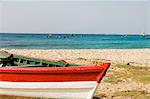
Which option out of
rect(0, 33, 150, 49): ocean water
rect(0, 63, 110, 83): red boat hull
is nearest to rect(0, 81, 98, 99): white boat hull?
rect(0, 63, 110, 83): red boat hull

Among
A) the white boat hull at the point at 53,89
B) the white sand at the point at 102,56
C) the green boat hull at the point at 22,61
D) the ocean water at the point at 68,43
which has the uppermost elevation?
the green boat hull at the point at 22,61

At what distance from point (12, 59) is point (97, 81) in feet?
15.5

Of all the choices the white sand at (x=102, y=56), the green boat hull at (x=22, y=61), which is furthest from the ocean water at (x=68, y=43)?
the green boat hull at (x=22, y=61)

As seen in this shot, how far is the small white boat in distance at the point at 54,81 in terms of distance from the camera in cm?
1249

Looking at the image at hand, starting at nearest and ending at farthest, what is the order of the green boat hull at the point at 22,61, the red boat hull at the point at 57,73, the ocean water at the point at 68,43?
the red boat hull at the point at 57,73 → the green boat hull at the point at 22,61 → the ocean water at the point at 68,43

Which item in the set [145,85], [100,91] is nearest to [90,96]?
[100,91]

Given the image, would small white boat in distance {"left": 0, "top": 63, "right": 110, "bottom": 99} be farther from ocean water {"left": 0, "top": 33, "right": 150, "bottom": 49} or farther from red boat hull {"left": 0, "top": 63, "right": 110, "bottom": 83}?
ocean water {"left": 0, "top": 33, "right": 150, "bottom": 49}

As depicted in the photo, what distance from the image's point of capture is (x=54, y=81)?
1272cm

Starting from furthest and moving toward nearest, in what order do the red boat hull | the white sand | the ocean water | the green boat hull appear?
the ocean water
the white sand
the green boat hull
the red boat hull

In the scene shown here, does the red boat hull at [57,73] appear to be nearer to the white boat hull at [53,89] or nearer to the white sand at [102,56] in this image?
the white boat hull at [53,89]

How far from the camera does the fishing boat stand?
492 inches

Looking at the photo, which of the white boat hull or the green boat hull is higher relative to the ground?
the green boat hull

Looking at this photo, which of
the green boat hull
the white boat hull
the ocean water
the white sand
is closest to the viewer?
the white boat hull

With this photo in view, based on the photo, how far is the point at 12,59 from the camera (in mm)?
15609
